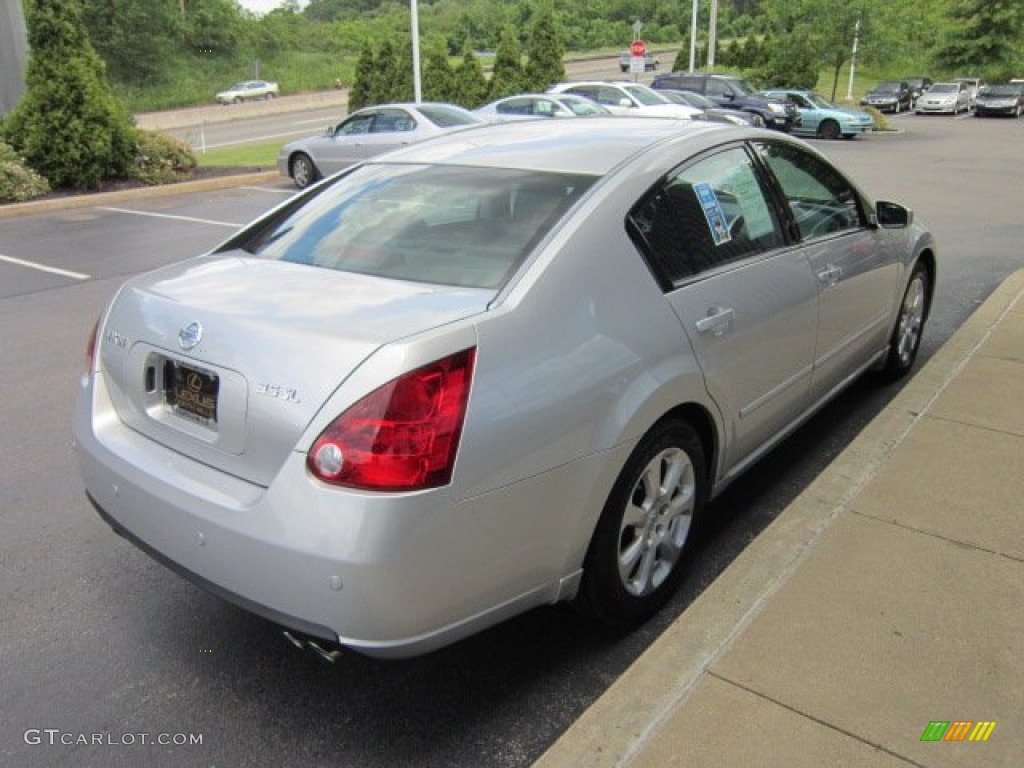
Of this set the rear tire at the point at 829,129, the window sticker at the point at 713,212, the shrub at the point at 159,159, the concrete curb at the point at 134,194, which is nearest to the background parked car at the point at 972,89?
the rear tire at the point at 829,129

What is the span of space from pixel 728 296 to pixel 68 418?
3.77 metres

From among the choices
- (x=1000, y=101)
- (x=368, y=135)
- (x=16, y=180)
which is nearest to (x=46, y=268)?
(x=16, y=180)

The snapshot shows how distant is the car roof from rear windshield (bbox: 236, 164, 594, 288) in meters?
0.08

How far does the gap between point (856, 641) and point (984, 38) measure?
2394 inches

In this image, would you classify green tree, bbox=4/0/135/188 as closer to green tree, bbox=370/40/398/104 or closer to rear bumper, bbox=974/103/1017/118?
green tree, bbox=370/40/398/104

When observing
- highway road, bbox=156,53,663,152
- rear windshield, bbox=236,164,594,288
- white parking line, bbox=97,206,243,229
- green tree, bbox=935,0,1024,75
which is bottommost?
highway road, bbox=156,53,663,152

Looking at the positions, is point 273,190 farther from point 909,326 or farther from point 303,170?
point 909,326

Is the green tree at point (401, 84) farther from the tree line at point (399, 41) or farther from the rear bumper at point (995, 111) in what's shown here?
the rear bumper at point (995, 111)

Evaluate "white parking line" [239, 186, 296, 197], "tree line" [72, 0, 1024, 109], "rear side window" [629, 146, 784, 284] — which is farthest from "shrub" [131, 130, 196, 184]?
"rear side window" [629, 146, 784, 284]

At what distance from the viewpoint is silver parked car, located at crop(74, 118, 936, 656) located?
221 centimetres

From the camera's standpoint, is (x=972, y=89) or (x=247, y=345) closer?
(x=247, y=345)

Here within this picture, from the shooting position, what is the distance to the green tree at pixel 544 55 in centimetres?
3005

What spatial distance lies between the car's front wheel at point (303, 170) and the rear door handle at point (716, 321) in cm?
1362

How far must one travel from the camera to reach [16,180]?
1365cm
